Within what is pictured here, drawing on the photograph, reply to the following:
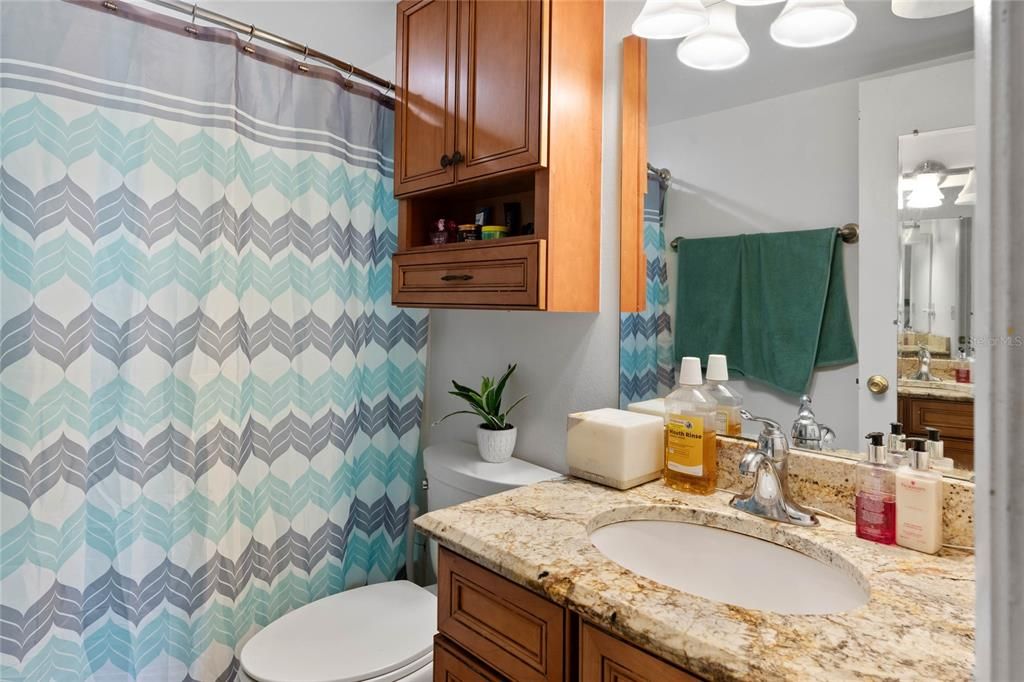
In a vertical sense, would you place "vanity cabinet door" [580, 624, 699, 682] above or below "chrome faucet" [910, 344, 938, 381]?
below

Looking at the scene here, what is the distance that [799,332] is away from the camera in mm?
1031

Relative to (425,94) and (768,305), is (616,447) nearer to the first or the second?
(768,305)

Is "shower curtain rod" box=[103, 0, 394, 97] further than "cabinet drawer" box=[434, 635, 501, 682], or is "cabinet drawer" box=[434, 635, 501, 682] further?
"shower curtain rod" box=[103, 0, 394, 97]

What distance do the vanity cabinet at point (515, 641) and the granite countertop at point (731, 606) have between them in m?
0.03

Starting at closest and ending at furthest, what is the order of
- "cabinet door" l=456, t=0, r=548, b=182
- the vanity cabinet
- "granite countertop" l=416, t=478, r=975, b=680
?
"granite countertop" l=416, t=478, r=975, b=680 < the vanity cabinet < "cabinet door" l=456, t=0, r=548, b=182

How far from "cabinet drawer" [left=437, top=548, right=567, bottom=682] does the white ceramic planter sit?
0.57 meters

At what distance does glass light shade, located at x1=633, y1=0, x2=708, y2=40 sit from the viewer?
1109mm

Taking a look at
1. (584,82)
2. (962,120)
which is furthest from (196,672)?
(962,120)

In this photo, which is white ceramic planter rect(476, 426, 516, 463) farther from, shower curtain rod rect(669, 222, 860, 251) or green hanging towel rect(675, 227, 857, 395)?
shower curtain rod rect(669, 222, 860, 251)

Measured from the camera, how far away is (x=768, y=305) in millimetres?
1076

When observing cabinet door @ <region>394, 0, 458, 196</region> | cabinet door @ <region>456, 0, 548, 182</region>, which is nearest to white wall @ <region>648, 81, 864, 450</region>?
cabinet door @ <region>456, 0, 548, 182</region>

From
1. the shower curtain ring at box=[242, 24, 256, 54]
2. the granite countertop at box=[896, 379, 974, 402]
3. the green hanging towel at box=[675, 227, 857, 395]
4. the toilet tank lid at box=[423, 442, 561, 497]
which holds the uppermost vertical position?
the shower curtain ring at box=[242, 24, 256, 54]

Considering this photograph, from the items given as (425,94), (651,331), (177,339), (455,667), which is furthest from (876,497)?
(177,339)

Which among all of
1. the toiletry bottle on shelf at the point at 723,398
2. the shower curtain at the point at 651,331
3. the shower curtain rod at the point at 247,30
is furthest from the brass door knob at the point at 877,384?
the shower curtain rod at the point at 247,30
